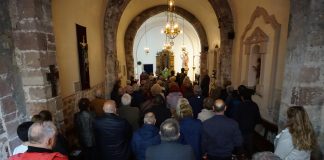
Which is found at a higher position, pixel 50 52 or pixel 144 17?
pixel 144 17

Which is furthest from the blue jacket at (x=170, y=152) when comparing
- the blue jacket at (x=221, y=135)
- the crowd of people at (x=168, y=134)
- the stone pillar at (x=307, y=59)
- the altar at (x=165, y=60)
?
the altar at (x=165, y=60)

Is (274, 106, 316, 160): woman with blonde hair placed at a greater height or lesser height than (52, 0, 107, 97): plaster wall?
lesser

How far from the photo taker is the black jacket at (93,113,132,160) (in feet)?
9.26

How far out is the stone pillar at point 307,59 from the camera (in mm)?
2764

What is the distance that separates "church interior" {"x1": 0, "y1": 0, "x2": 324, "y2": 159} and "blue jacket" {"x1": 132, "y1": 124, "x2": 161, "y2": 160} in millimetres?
1289

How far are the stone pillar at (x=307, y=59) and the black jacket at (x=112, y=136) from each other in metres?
2.60

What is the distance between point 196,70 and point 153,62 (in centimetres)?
549

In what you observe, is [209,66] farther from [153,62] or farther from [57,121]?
[153,62]

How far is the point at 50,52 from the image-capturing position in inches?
115

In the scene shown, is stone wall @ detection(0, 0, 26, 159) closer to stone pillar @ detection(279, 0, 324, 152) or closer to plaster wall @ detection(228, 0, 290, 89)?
stone pillar @ detection(279, 0, 324, 152)

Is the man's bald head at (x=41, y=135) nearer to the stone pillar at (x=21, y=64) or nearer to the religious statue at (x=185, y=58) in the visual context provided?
the stone pillar at (x=21, y=64)

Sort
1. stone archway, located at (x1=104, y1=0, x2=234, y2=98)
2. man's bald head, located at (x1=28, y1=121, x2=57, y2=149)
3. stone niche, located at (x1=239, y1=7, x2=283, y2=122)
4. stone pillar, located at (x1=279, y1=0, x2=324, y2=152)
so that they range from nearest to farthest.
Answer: man's bald head, located at (x1=28, y1=121, x2=57, y2=149) → stone pillar, located at (x1=279, y1=0, x2=324, y2=152) → stone niche, located at (x1=239, y1=7, x2=283, y2=122) → stone archway, located at (x1=104, y1=0, x2=234, y2=98)

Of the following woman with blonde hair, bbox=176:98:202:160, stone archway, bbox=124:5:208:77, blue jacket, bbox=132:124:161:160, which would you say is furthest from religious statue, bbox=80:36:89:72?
stone archway, bbox=124:5:208:77

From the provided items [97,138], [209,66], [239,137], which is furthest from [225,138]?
[209,66]
